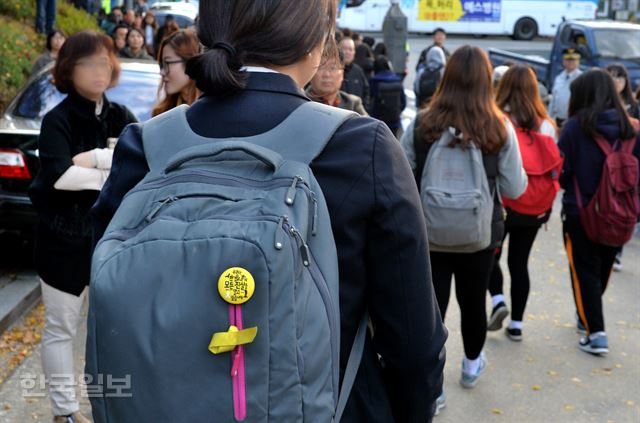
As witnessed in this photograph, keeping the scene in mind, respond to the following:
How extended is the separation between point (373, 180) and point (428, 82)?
1323 cm

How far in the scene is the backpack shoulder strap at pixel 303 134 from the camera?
178cm

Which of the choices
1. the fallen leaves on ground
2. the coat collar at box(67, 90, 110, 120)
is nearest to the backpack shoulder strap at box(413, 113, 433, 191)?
the coat collar at box(67, 90, 110, 120)

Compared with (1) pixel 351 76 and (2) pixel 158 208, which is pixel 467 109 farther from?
(1) pixel 351 76

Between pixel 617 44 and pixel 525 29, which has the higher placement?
pixel 617 44

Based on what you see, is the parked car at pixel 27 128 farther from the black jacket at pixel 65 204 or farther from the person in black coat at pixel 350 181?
the person in black coat at pixel 350 181

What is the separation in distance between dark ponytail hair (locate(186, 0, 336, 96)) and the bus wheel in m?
37.1

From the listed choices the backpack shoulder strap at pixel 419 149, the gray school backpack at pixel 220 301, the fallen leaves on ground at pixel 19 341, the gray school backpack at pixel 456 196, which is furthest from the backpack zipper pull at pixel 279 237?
the fallen leaves on ground at pixel 19 341

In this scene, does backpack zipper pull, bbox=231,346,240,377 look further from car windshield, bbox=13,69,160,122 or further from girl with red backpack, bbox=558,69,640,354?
car windshield, bbox=13,69,160,122

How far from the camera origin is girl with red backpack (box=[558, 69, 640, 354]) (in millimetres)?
5664

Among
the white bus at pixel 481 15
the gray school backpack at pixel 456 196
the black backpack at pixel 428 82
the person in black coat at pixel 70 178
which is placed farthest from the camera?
the white bus at pixel 481 15

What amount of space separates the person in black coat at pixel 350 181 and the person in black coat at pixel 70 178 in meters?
2.09

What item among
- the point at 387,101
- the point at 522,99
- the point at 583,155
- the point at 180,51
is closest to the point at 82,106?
the point at 180,51

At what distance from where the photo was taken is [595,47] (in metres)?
19.2

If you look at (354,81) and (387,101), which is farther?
(387,101)
